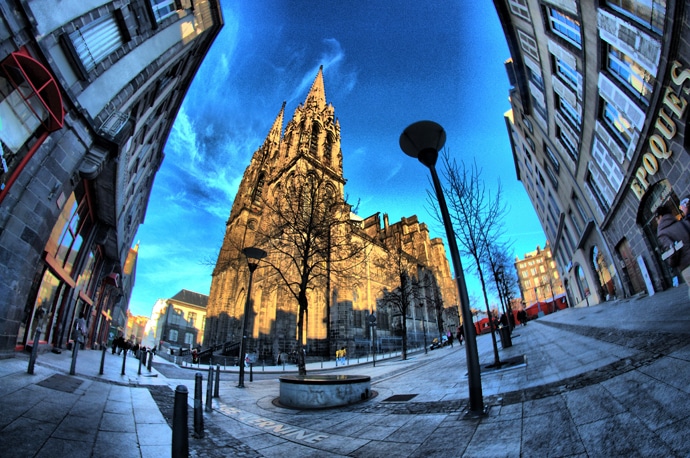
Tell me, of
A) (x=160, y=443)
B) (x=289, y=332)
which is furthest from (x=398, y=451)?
(x=289, y=332)

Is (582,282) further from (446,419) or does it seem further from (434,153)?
(446,419)

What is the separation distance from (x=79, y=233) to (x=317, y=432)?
44.3ft

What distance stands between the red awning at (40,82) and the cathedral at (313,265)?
329 inches

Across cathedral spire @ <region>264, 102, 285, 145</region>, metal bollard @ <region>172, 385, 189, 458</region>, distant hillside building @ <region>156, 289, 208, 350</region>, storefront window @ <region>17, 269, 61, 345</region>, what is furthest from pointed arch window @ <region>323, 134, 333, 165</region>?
distant hillside building @ <region>156, 289, 208, 350</region>

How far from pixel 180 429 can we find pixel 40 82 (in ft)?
26.4

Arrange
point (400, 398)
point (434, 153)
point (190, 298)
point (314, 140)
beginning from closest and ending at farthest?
point (434, 153) < point (400, 398) < point (314, 140) < point (190, 298)

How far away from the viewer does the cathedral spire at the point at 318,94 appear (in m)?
42.4

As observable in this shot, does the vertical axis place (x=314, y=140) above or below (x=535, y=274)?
above

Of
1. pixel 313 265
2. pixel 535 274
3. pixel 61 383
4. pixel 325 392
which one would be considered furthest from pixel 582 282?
pixel 535 274

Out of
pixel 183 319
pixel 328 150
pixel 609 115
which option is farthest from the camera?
pixel 183 319

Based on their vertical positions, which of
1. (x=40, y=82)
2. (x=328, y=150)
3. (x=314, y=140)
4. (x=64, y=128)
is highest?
(x=314, y=140)

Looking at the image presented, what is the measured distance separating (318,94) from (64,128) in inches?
1710

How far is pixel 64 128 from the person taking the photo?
6559mm

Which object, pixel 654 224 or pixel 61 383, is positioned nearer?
pixel 61 383
